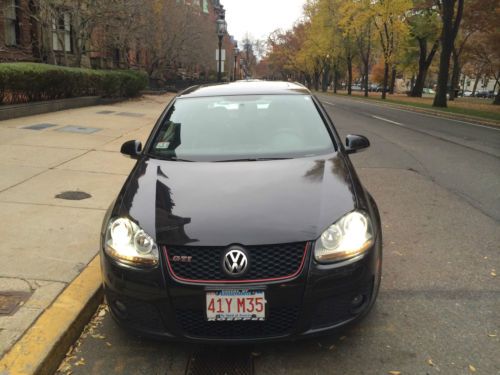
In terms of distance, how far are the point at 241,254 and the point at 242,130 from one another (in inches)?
68.3

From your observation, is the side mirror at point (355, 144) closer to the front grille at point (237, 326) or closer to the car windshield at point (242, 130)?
the car windshield at point (242, 130)

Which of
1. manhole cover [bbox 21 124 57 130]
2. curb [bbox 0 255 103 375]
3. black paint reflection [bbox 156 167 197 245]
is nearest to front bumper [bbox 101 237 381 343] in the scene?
black paint reflection [bbox 156 167 197 245]

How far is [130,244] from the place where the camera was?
2.83 meters

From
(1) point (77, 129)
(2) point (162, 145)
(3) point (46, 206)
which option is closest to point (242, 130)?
(2) point (162, 145)

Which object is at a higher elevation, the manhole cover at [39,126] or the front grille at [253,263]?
the front grille at [253,263]

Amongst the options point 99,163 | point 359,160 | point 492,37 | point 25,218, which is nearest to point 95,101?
point 99,163

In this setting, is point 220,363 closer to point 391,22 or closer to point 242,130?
point 242,130

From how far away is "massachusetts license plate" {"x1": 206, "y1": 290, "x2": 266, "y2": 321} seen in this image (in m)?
2.60

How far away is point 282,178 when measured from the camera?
3.27 metres

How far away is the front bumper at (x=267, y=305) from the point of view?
8.61 feet

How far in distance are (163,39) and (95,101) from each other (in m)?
11.3

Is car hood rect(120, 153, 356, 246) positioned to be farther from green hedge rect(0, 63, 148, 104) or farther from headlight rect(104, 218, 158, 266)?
green hedge rect(0, 63, 148, 104)

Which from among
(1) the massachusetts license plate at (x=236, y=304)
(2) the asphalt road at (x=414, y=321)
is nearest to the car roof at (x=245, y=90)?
(2) the asphalt road at (x=414, y=321)

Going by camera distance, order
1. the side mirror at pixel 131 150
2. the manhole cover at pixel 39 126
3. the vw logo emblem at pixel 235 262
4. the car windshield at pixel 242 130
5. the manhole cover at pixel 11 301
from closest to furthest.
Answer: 1. the vw logo emblem at pixel 235 262
2. the manhole cover at pixel 11 301
3. the car windshield at pixel 242 130
4. the side mirror at pixel 131 150
5. the manhole cover at pixel 39 126
